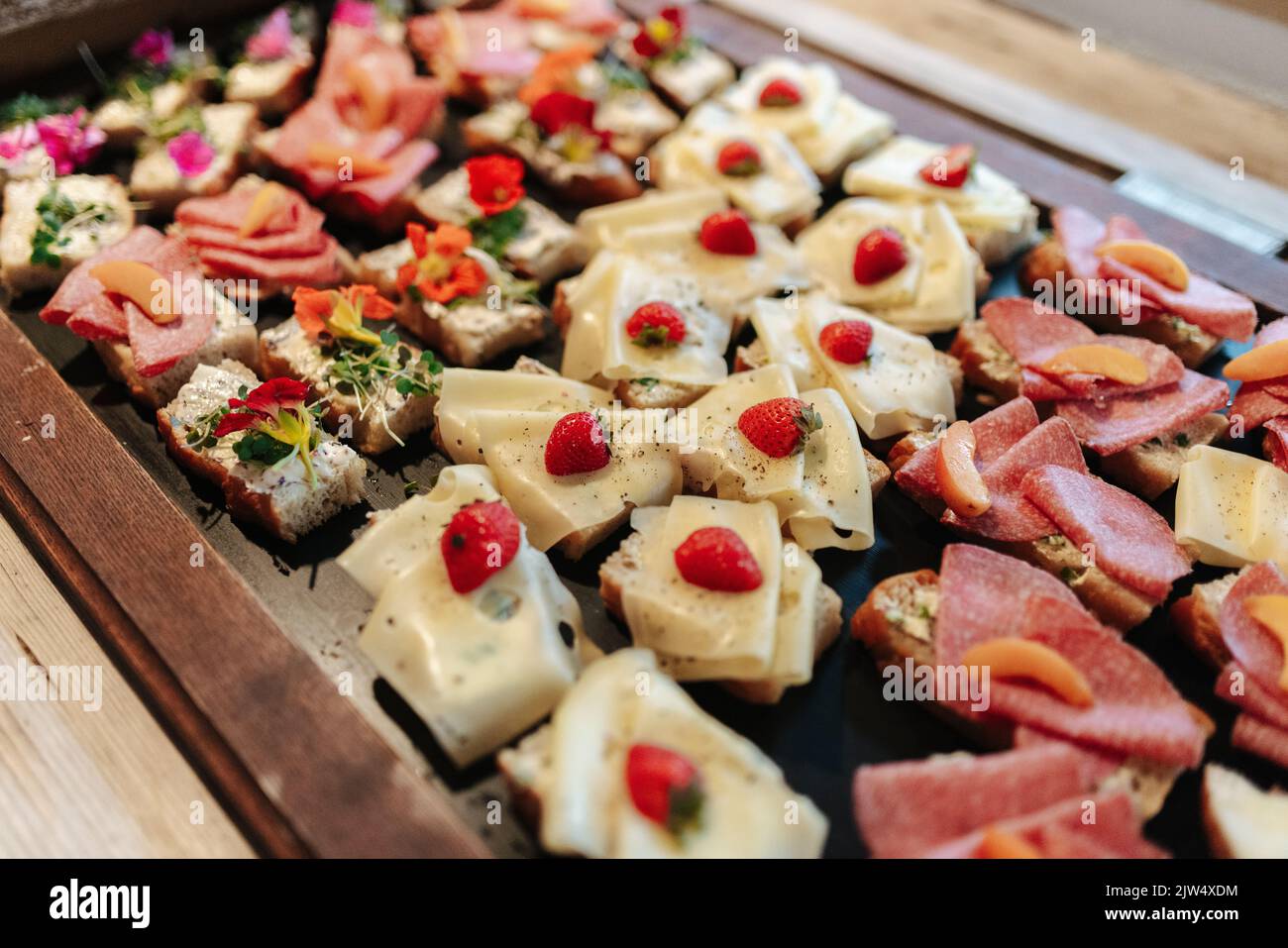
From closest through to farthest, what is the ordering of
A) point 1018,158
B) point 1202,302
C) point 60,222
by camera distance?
point 1202,302 → point 60,222 → point 1018,158

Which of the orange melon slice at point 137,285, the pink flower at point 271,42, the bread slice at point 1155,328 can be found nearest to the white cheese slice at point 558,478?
the orange melon slice at point 137,285

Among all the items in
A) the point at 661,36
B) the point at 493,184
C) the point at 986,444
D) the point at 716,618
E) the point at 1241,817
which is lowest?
the point at 1241,817

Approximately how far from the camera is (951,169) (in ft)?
13.4

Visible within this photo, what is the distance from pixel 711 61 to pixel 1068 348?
2.54 m

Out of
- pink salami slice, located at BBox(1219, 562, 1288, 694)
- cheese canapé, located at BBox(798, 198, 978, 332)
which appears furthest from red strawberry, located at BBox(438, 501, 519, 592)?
pink salami slice, located at BBox(1219, 562, 1288, 694)

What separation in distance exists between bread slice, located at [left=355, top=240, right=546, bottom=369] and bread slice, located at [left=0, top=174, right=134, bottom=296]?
43.6 inches

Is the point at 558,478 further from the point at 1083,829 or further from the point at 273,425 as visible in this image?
the point at 1083,829

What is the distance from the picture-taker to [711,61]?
4.89 meters

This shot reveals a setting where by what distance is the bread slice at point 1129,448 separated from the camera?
3238 mm

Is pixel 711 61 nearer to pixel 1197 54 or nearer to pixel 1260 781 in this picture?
pixel 1197 54

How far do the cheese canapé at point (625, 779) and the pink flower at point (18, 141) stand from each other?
3574mm

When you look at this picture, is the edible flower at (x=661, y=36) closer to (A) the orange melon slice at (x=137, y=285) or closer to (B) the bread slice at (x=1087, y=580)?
(A) the orange melon slice at (x=137, y=285)

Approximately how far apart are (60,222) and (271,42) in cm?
153

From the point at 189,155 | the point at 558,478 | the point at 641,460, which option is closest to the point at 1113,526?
the point at 641,460
